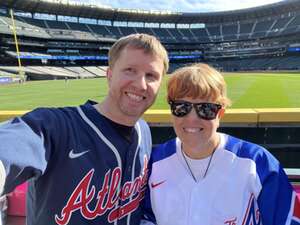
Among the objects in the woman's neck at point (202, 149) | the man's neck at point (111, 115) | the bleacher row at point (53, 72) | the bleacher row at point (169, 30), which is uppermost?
the bleacher row at point (169, 30)

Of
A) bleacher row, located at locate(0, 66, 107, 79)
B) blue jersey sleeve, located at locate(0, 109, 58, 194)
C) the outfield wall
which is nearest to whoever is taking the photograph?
blue jersey sleeve, located at locate(0, 109, 58, 194)

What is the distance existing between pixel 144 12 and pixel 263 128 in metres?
77.5

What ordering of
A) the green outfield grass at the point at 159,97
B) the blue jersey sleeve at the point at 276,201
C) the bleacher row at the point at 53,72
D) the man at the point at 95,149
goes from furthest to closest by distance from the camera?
the bleacher row at the point at 53,72 → the green outfield grass at the point at 159,97 → the blue jersey sleeve at the point at 276,201 → the man at the point at 95,149

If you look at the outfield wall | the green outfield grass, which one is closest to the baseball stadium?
the green outfield grass

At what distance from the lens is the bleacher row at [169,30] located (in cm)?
6320

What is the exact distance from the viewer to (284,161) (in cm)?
338

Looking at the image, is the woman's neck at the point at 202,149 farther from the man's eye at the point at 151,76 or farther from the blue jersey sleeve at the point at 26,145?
the blue jersey sleeve at the point at 26,145

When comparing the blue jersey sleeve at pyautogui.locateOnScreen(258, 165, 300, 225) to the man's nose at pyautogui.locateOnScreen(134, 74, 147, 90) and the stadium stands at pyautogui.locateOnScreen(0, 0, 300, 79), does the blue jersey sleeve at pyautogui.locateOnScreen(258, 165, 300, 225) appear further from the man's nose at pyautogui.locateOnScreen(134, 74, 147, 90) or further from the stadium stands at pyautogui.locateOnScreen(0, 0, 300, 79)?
the stadium stands at pyautogui.locateOnScreen(0, 0, 300, 79)

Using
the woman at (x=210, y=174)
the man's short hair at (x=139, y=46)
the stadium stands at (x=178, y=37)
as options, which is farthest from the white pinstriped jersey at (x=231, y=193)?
the stadium stands at (x=178, y=37)

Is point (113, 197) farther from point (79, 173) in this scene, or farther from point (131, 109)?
point (131, 109)

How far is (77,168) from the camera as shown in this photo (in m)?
1.67

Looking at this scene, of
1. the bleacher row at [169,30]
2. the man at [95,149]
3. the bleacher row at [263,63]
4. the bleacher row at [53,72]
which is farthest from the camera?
the bleacher row at [263,63]

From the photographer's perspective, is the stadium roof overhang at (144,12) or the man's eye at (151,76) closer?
the man's eye at (151,76)

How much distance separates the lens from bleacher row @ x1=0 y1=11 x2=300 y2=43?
63203 mm
